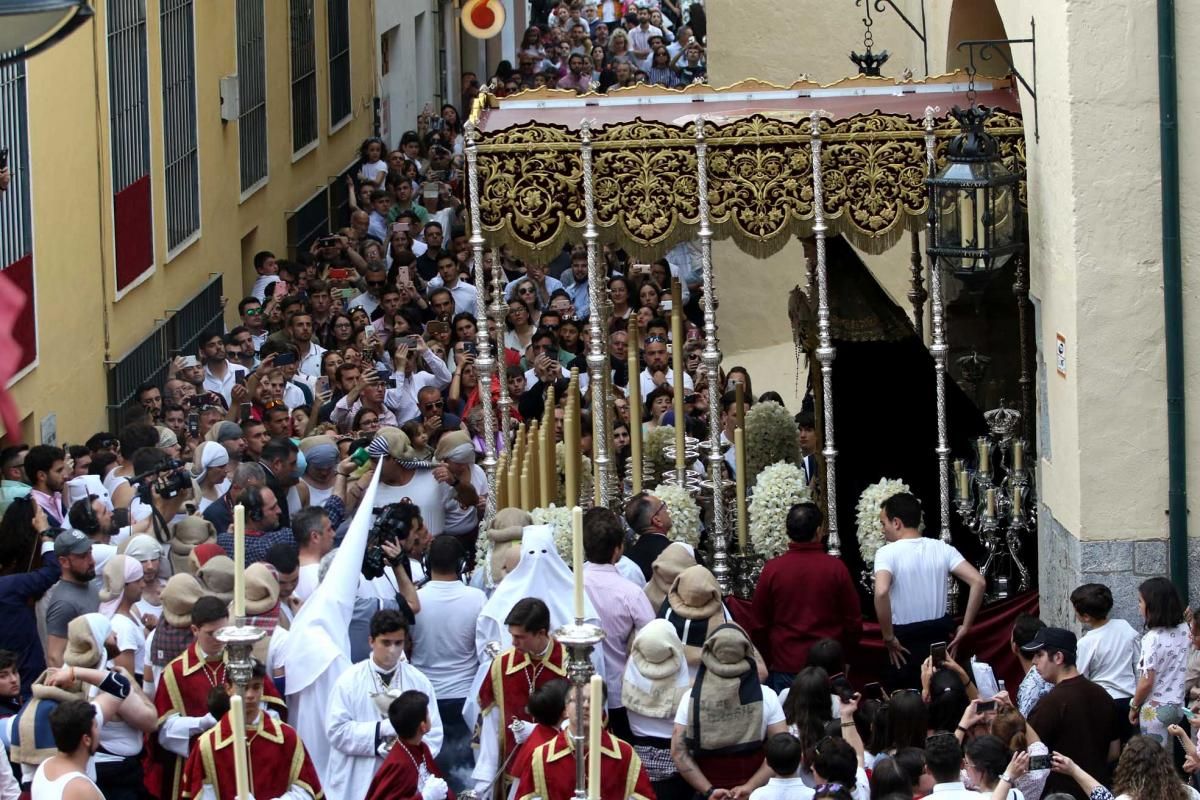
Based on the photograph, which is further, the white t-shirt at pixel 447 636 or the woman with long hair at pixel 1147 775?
the white t-shirt at pixel 447 636

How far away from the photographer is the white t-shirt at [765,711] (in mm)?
8742

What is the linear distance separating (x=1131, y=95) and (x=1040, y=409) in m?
1.66

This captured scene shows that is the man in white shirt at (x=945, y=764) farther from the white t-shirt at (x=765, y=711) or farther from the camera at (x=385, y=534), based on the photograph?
the camera at (x=385, y=534)

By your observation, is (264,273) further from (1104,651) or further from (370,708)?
(1104,651)

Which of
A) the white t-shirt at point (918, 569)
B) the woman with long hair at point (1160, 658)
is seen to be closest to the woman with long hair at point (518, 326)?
the white t-shirt at point (918, 569)

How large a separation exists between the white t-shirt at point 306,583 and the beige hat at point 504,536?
825 millimetres

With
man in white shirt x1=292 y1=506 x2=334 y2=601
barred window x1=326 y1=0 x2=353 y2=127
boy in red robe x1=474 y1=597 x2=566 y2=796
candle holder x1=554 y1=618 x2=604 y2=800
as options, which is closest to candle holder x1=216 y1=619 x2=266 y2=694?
candle holder x1=554 y1=618 x2=604 y2=800

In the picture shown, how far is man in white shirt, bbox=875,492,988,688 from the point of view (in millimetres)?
10227

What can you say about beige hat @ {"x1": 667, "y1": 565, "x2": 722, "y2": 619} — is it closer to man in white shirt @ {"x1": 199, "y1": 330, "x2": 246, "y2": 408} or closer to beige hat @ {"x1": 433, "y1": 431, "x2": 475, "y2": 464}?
beige hat @ {"x1": 433, "y1": 431, "x2": 475, "y2": 464}

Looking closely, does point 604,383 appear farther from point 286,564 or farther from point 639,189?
point 286,564

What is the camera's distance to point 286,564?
9680mm

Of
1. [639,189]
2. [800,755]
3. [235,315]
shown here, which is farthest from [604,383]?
[235,315]

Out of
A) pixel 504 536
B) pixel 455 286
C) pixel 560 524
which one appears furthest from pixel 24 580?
pixel 455 286

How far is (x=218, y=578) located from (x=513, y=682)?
128 cm
